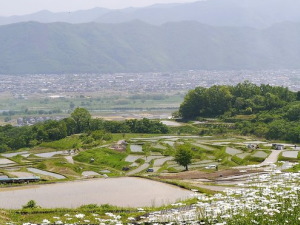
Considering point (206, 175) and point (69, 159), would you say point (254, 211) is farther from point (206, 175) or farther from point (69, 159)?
point (69, 159)

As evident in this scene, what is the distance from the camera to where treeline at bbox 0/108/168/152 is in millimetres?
67500

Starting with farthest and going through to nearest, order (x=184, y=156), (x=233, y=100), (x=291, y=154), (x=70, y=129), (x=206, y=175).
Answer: (x=233, y=100)
(x=70, y=129)
(x=291, y=154)
(x=184, y=156)
(x=206, y=175)

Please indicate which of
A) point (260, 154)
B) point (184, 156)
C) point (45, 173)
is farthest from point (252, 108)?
point (45, 173)

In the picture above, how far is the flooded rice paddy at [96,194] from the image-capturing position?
25125mm

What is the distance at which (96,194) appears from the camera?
27.6 meters

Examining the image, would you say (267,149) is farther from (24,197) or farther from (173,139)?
(24,197)

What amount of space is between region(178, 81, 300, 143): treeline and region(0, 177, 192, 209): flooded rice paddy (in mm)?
32808

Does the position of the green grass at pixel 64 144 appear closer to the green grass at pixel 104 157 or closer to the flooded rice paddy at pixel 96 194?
the green grass at pixel 104 157

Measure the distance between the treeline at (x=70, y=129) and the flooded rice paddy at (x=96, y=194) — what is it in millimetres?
36605

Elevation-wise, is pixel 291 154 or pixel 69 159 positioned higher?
pixel 291 154

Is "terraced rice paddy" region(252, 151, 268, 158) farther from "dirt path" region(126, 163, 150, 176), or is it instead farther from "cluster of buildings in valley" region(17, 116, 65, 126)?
"cluster of buildings in valley" region(17, 116, 65, 126)

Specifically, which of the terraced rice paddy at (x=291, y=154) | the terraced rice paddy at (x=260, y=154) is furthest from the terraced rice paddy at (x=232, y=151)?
A: the terraced rice paddy at (x=291, y=154)

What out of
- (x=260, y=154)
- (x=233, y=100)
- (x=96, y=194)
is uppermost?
(x=233, y=100)

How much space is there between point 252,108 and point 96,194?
54.4 meters
